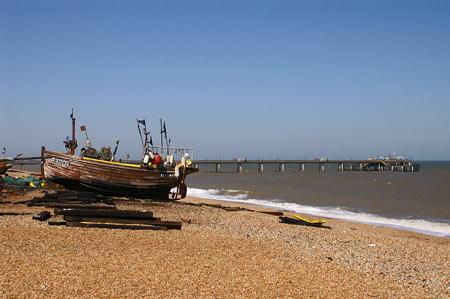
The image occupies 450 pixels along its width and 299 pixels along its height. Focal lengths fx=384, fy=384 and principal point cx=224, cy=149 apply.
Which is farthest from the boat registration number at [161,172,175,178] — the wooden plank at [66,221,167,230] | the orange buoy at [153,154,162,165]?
the wooden plank at [66,221,167,230]

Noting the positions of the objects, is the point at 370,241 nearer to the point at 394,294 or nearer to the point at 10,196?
the point at 394,294

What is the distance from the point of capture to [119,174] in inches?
794

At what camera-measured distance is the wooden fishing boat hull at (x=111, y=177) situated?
2016cm

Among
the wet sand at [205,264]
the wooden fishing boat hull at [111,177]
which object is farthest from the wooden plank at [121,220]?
the wooden fishing boat hull at [111,177]

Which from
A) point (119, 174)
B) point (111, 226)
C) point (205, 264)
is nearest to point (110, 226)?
point (111, 226)

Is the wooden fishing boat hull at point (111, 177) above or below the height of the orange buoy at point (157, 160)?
below

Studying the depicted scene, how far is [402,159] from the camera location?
12225 centimetres

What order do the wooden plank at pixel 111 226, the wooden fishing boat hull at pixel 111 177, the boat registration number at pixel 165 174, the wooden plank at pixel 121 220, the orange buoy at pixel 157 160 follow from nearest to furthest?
the wooden plank at pixel 111 226 → the wooden plank at pixel 121 220 → the wooden fishing boat hull at pixel 111 177 → the orange buoy at pixel 157 160 → the boat registration number at pixel 165 174

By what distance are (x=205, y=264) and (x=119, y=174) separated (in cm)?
1318

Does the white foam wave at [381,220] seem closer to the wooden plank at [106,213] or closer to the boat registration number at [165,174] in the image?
the boat registration number at [165,174]

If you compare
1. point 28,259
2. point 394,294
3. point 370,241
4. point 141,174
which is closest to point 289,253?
point 394,294

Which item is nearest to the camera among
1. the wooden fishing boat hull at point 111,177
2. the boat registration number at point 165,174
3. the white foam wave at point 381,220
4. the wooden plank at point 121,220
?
the wooden plank at point 121,220

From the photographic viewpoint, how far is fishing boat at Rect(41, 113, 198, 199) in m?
20.2

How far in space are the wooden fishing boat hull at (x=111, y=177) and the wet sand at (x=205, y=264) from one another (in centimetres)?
804
